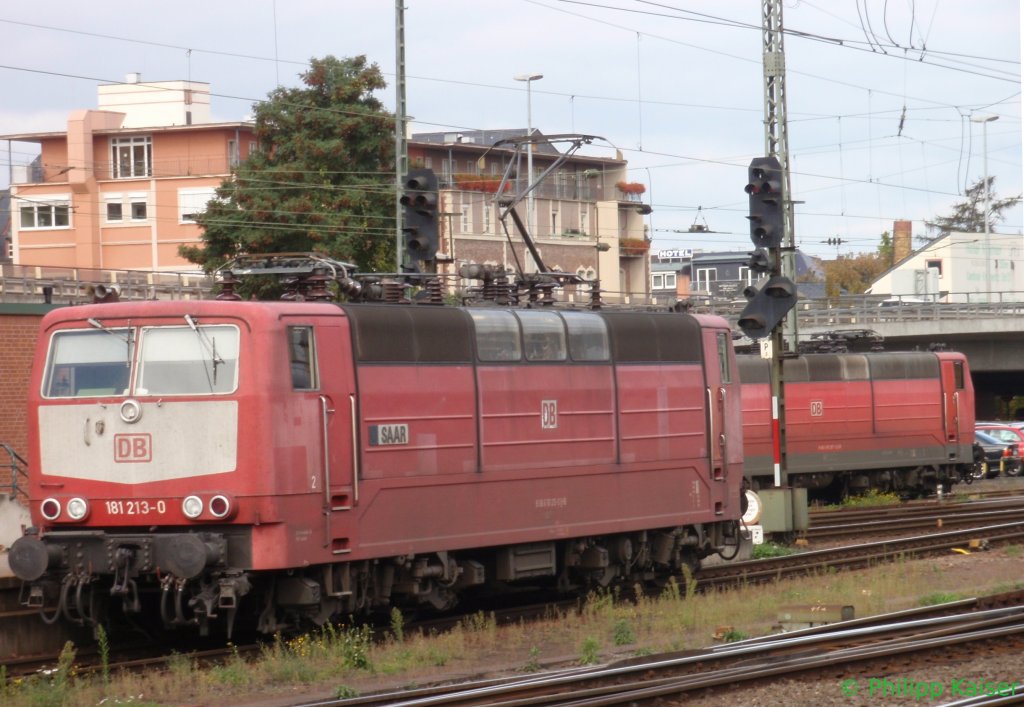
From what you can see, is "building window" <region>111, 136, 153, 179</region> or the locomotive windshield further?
"building window" <region>111, 136, 153, 179</region>

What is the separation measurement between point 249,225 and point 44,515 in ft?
91.3

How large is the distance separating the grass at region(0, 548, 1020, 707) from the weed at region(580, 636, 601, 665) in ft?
0.04

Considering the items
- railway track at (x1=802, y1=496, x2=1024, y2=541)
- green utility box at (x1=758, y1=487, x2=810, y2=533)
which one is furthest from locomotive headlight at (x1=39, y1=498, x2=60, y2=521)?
railway track at (x1=802, y1=496, x2=1024, y2=541)

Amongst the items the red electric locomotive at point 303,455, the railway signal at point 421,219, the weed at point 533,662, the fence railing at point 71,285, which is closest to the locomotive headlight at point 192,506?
the red electric locomotive at point 303,455

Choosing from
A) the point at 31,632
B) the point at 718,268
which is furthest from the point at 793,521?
the point at 718,268

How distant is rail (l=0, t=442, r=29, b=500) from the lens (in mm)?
19292

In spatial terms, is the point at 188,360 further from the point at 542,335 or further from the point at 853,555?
the point at 853,555

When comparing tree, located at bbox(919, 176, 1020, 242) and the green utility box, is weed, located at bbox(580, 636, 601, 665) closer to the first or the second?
the green utility box

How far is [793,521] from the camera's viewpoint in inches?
920

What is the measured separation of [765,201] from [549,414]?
684 centimetres

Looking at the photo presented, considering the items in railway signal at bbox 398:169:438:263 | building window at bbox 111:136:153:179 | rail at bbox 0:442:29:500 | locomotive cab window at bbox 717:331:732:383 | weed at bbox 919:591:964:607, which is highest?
building window at bbox 111:136:153:179

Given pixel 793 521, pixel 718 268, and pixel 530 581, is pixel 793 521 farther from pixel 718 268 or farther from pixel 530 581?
pixel 718 268

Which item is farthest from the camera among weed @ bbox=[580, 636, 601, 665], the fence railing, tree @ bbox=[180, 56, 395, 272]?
tree @ bbox=[180, 56, 395, 272]

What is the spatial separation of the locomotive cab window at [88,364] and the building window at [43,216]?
5787 centimetres
